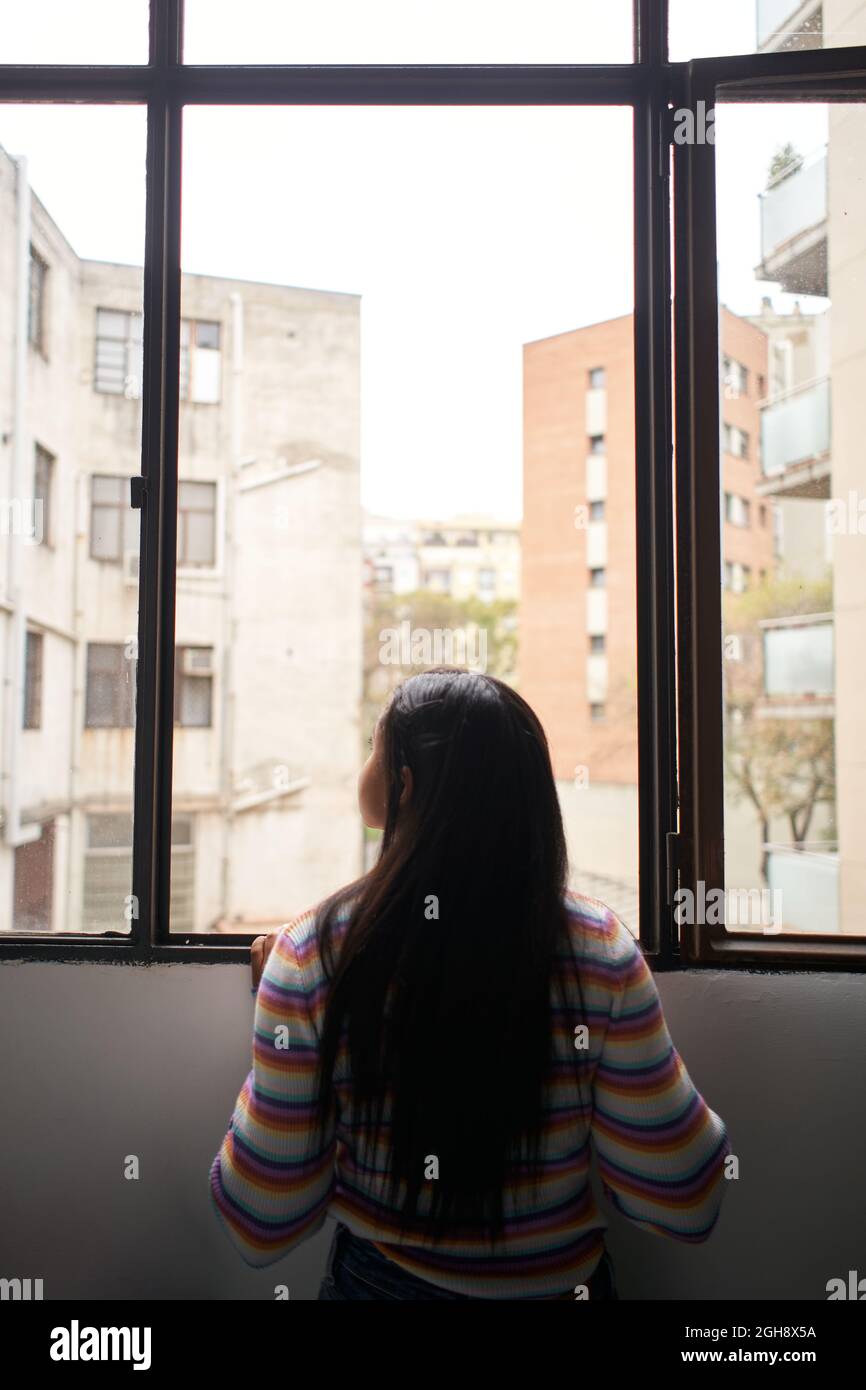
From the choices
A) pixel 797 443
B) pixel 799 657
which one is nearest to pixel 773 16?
pixel 797 443

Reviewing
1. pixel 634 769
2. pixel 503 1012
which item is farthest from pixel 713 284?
pixel 503 1012

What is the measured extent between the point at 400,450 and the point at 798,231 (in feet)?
17.6

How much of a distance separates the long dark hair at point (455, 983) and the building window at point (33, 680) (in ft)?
3.31

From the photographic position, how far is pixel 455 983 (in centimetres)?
83

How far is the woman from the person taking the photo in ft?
2.73

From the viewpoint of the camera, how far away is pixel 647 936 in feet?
4.69

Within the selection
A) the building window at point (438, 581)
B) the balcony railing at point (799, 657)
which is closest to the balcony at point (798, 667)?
the balcony railing at point (799, 657)

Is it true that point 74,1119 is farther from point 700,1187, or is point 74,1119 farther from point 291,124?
point 291,124

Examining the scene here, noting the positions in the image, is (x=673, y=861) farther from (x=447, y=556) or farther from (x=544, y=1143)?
(x=447, y=556)

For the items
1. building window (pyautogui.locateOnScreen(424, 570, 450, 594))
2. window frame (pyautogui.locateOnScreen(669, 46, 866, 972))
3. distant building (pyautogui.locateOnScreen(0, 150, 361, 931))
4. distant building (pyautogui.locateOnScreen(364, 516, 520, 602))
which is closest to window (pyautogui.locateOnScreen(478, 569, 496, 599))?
distant building (pyautogui.locateOnScreen(364, 516, 520, 602))

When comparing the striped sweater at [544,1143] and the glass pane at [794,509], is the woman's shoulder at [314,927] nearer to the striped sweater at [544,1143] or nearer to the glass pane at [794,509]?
the striped sweater at [544,1143]

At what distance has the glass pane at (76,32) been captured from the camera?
153 cm

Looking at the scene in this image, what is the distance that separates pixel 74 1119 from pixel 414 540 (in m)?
9.34

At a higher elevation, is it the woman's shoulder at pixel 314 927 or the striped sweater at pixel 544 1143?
the woman's shoulder at pixel 314 927
